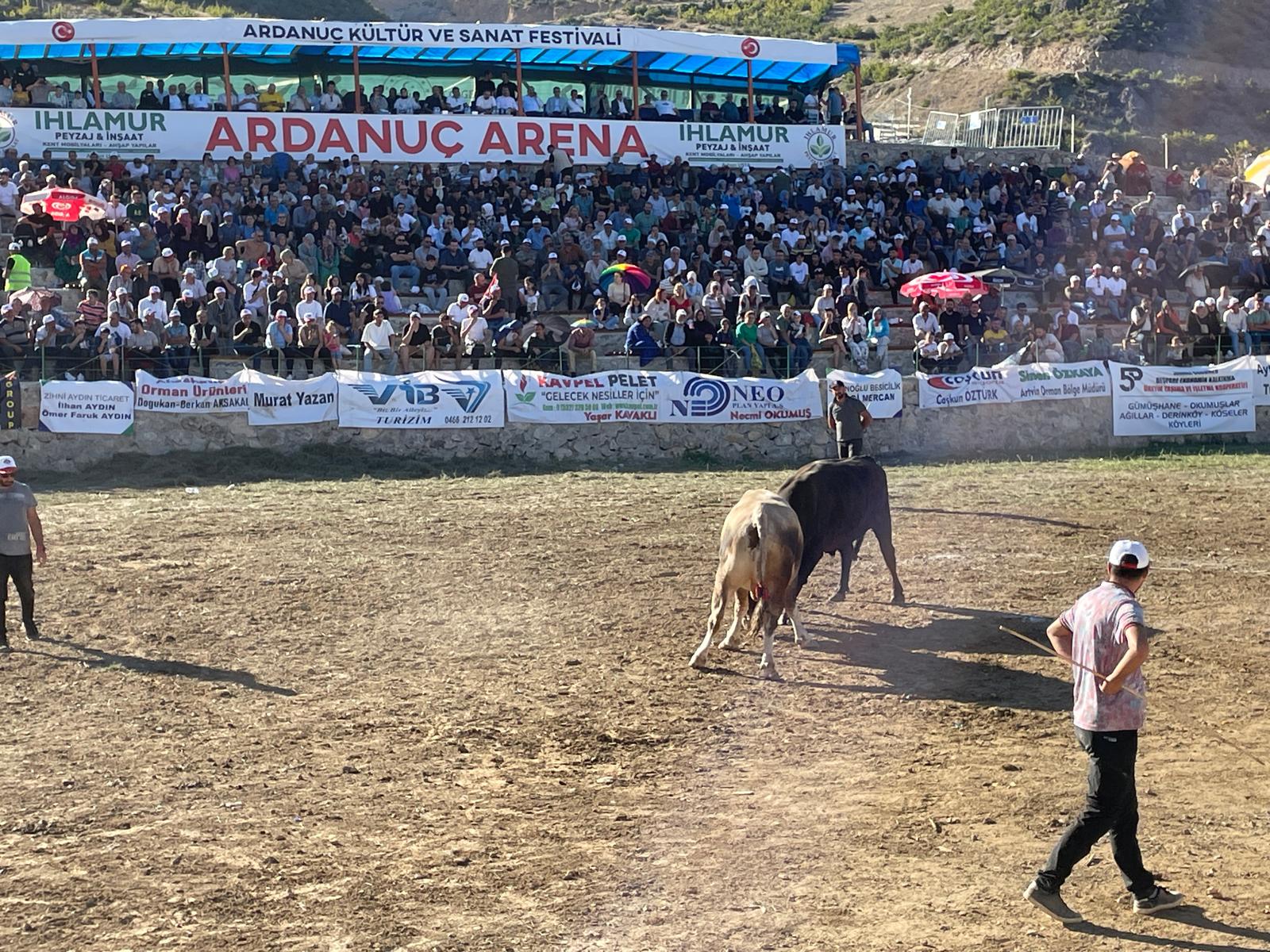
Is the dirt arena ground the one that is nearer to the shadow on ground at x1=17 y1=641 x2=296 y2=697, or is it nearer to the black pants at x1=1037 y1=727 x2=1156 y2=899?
the shadow on ground at x1=17 y1=641 x2=296 y2=697

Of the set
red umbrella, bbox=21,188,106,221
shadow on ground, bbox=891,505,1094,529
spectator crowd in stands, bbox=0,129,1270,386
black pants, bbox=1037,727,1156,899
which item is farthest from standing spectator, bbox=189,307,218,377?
black pants, bbox=1037,727,1156,899

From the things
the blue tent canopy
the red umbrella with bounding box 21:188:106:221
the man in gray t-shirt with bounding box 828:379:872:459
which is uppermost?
the blue tent canopy

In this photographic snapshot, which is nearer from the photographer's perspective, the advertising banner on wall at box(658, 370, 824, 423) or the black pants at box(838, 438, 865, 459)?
the black pants at box(838, 438, 865, 459)

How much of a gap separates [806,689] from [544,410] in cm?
1378

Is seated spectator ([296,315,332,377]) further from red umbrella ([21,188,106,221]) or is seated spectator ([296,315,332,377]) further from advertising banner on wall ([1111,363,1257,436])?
advertising banner on wall ([1111,363,1257,436])

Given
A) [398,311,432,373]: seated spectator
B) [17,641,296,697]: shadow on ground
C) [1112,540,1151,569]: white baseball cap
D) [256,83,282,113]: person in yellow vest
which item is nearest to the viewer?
[1112,540,1151,569]: white baseball cap

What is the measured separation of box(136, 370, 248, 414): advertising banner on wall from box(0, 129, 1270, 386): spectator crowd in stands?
613mm

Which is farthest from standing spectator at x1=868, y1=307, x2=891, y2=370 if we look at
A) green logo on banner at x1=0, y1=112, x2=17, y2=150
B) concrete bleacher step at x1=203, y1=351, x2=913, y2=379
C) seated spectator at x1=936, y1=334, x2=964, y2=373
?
green logo on banner at x1=0, y1=112, x2=17, y2=150

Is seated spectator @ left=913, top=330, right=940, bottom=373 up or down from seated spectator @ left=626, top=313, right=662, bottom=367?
down

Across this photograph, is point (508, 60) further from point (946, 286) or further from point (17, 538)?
point (17, 538)

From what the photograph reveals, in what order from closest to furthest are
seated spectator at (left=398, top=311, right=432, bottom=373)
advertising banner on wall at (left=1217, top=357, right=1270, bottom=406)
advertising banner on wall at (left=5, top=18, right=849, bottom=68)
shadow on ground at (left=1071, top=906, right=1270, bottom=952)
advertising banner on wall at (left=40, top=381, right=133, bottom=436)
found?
shadow on ground at (left=1071, top=906, right=1270, bottom=952) < advertising banner on wall at (left=40, top=381, right=133, bottom=436) < seated spectator at (left=398, top=311, right=432, bottom=373) < advertising banner on wall at (left=1217, top=357, right=1270, bottom=406) < advertising banner on wall at (left=5, top=18, right=849, bottom=68)

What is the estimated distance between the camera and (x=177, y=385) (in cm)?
2417

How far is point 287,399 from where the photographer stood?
2450 centimetres

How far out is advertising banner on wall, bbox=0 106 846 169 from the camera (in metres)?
35.1
